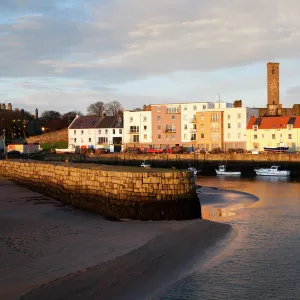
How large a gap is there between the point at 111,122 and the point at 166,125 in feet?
47.1

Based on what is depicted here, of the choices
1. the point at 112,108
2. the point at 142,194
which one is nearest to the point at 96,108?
the point at 112,108

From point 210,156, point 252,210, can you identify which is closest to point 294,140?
point 210,156

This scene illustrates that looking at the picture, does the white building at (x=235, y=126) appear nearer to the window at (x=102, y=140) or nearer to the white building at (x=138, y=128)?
the white building at (x=138, y=128)

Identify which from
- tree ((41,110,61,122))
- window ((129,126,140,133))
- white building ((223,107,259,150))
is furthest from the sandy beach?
tree ((41,110,61,122))

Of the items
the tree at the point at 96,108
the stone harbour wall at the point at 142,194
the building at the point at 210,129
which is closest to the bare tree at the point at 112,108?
the tree at the point at 96,108

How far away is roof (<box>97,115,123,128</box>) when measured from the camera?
10092 centimetres

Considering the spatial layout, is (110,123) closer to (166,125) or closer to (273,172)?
(166,125)

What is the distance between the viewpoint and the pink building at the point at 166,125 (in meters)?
93.8

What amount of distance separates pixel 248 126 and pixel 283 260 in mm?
73302

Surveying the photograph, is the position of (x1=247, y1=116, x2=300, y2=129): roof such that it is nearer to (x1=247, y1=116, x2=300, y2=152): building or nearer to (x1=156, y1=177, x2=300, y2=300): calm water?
(x1=247, y1=116, x2=300, y2=152): building

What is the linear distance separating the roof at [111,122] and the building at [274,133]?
29.2 meters

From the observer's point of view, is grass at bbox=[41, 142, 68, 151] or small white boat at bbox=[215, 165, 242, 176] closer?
small white boat at bbox=[215, 165, 242, 176]

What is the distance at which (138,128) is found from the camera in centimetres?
9744

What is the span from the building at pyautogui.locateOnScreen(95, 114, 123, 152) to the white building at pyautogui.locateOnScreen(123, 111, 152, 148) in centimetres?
226
